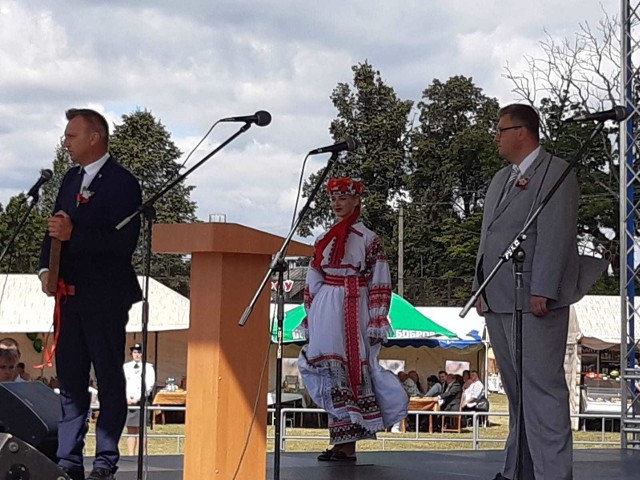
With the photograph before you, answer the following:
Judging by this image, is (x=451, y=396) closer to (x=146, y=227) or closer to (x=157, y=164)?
(x=146, y=227)

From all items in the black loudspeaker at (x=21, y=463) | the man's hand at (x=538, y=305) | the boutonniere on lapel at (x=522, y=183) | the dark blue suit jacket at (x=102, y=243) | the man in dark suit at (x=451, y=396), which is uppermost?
the boutonniere on lapel at (x=522, y=183)

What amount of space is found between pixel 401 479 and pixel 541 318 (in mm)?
1362

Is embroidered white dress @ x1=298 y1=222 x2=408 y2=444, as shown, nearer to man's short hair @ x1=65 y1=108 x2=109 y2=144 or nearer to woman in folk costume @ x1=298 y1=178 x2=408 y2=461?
woman in folk costume @ x1=298 y1=178 x2=408 y2=461

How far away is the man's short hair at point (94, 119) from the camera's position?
14.0 ft

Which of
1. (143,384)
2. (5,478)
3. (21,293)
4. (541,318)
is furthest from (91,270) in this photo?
(21,293)

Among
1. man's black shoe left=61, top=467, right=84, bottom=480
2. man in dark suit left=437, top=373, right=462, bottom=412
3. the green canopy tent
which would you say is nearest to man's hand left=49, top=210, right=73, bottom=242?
man's black shoe left=61, top=467, right=84, bottom=480

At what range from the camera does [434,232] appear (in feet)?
138

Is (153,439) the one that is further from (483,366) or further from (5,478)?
(5,478)

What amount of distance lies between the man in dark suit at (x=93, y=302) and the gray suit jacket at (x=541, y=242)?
1607 millimetres

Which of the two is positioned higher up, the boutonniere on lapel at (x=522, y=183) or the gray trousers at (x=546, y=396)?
the boutonniere on lapel at (x=522, y=183)

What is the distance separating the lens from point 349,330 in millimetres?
5852

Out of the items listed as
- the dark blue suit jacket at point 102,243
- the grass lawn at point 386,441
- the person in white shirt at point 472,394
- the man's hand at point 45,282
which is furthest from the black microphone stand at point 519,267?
the person in white shirt at point 472,394

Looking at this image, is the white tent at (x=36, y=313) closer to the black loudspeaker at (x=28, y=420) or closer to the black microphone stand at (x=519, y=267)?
the black loudspeaker at (x=28, y=420)

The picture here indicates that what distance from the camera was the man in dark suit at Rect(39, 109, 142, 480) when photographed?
414cm
